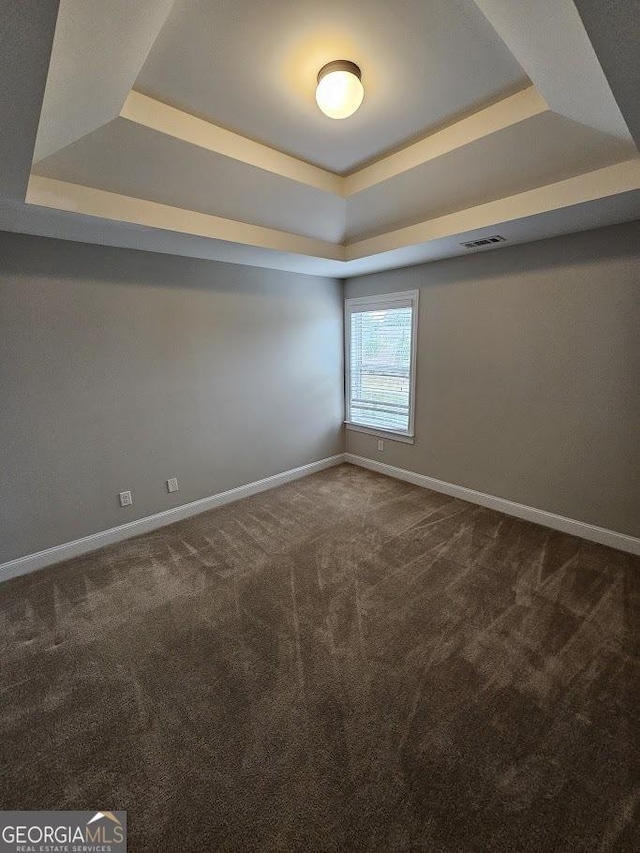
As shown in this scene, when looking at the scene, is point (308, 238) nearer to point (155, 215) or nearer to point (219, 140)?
point (219, 140)

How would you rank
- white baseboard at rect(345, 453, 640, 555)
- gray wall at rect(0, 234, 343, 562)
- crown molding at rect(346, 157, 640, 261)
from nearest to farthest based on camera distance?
crown molding at rect(346, 157, 640, 261), gray wall at rect(0, 234, 343, 562), white baseboard at rect(345, 453, 640, 555)

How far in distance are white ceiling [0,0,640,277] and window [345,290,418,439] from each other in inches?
39.1

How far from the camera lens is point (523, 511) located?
10.5 feet

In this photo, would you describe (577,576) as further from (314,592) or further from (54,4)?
(54,4)

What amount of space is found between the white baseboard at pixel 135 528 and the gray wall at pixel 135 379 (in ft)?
0.23

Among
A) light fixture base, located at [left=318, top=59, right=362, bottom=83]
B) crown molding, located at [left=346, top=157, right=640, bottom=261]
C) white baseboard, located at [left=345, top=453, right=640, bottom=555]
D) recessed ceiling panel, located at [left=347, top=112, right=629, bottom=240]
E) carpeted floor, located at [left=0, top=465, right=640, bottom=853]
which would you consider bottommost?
carpeted floor, located at [left=0, top=465, right=640, bottom=853]

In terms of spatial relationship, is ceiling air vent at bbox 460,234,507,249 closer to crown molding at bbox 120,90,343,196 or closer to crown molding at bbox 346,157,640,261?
crown molding at bbox 346,157,640,261

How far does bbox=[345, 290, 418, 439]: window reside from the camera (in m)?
3.93

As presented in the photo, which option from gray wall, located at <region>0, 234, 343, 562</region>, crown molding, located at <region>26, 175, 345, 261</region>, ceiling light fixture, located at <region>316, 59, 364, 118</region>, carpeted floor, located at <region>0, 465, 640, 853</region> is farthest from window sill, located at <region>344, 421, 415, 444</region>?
ceiling light fixture, located at <region>316, 59, 364, 118</region>

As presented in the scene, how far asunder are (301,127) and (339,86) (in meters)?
0.56

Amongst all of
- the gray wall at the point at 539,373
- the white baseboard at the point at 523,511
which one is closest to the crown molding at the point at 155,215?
the gray wall at the point at 539,373

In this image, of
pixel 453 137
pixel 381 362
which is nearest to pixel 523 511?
pixel 381 362

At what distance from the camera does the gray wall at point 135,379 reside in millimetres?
2527

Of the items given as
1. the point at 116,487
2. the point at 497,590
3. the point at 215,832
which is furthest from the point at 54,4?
the point at 497,590
